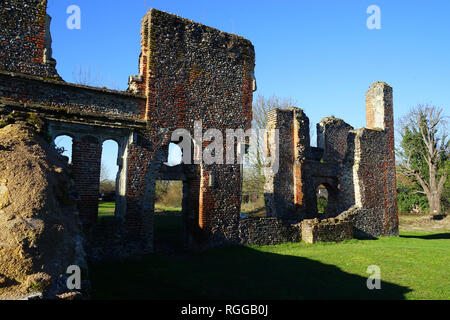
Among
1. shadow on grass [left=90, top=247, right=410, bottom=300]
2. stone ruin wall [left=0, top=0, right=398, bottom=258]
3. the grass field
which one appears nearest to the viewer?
shadow on grass [left=90, top=247, right=410, bottom=300]

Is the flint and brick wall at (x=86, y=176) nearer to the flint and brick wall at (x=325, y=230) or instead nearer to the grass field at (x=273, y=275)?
Result: the grass field at (x=273, y=275)

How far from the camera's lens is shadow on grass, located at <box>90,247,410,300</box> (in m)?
6.67

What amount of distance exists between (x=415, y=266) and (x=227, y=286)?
19.1 ft

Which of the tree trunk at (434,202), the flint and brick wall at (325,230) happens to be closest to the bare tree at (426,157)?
→ the tree trunk at (434,202)

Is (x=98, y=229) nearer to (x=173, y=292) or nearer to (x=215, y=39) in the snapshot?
(x=173, y=292)

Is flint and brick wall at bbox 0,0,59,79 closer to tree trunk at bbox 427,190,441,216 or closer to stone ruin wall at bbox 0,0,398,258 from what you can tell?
stone ruin wall at bbox 0,0,398,258

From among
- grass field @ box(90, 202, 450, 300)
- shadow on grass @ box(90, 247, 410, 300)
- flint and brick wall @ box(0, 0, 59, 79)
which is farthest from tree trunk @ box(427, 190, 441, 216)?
flint and brick wall @ box(0, 0, 59, 79)

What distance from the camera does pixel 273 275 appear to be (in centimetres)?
820

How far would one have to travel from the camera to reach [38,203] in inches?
176

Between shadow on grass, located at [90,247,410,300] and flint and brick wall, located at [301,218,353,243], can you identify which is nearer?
shadow on grass, located at [90,247,410,300]

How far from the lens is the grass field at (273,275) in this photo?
6.79m

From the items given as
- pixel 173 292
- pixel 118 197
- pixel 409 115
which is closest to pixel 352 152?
pixel 118 197

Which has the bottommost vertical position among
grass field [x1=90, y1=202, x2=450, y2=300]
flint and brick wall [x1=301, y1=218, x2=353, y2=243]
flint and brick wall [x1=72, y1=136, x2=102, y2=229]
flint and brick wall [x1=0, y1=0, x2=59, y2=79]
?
grass field [x1=90, y1=202, x2=450, y2=300]

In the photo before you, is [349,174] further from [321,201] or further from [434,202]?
[434,202]
